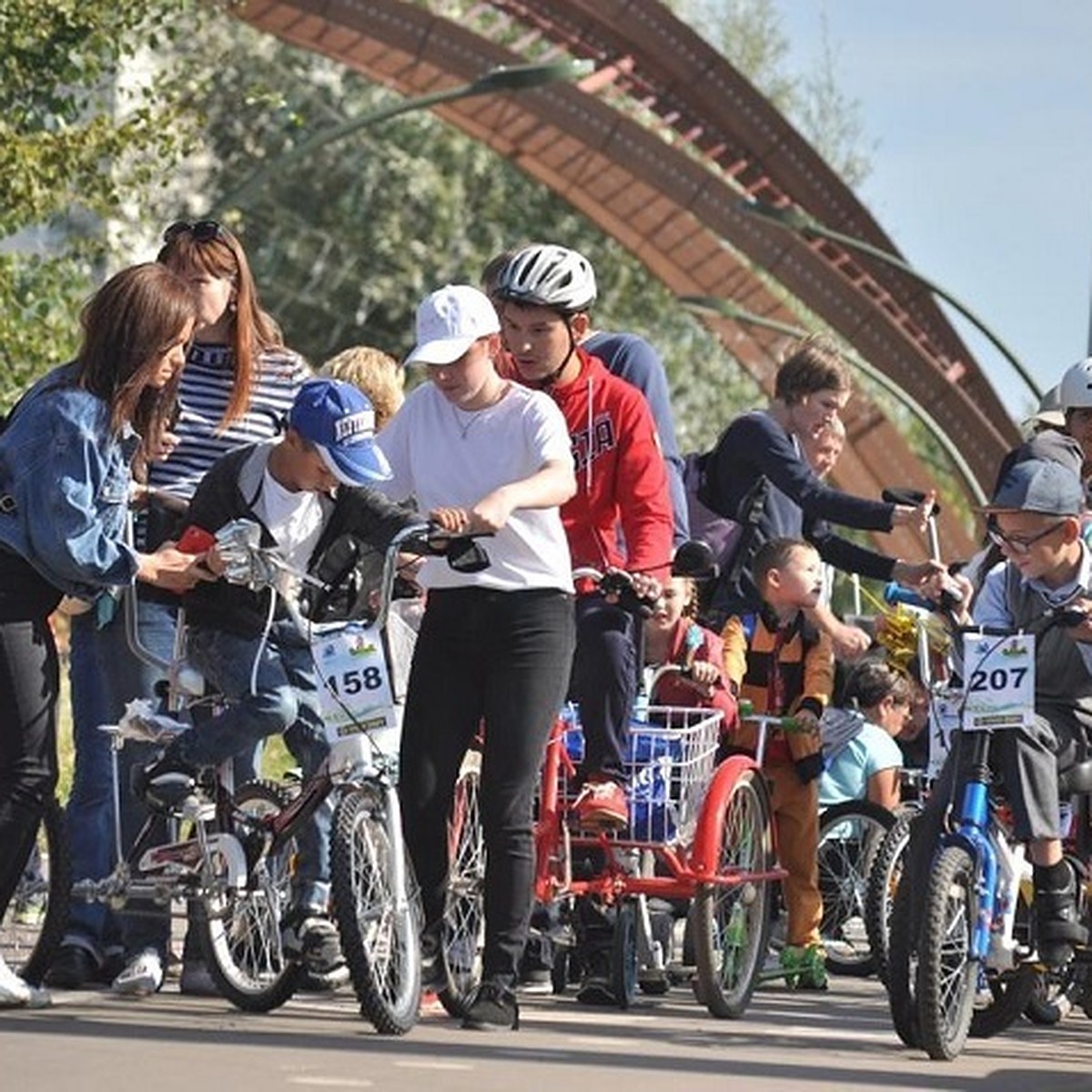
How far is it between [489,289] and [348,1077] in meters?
3.32

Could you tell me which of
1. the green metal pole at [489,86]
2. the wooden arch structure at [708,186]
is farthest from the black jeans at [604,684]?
the wooden arch structure at [708,186]

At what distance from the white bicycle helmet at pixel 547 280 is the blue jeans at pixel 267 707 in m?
1.24

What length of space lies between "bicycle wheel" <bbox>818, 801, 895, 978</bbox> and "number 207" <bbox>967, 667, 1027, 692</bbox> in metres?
3.29

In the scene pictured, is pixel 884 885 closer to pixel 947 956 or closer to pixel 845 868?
pixel 947 956

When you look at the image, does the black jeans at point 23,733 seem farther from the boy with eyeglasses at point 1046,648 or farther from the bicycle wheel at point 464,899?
the boy with eyeglasses at point 1046,648

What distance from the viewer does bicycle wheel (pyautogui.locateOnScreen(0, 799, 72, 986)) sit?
32.6ft

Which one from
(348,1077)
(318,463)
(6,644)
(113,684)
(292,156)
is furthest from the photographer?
(292,156)

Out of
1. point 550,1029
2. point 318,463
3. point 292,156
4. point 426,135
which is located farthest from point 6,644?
point 426,135

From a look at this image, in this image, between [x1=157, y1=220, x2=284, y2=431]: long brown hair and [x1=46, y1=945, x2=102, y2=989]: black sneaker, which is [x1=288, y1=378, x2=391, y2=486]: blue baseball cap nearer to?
[x1=157, y1=220, x2=284, y2=431]: long brown hair

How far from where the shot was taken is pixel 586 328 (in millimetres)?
10922

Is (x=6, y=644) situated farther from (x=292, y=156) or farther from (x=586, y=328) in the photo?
(x=292, y=156)

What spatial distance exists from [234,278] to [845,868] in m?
3.95

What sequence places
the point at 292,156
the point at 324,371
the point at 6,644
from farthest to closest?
the point at 292,156, the point at 324,371, the point at 6,644

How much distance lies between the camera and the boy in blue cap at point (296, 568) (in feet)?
31.8
